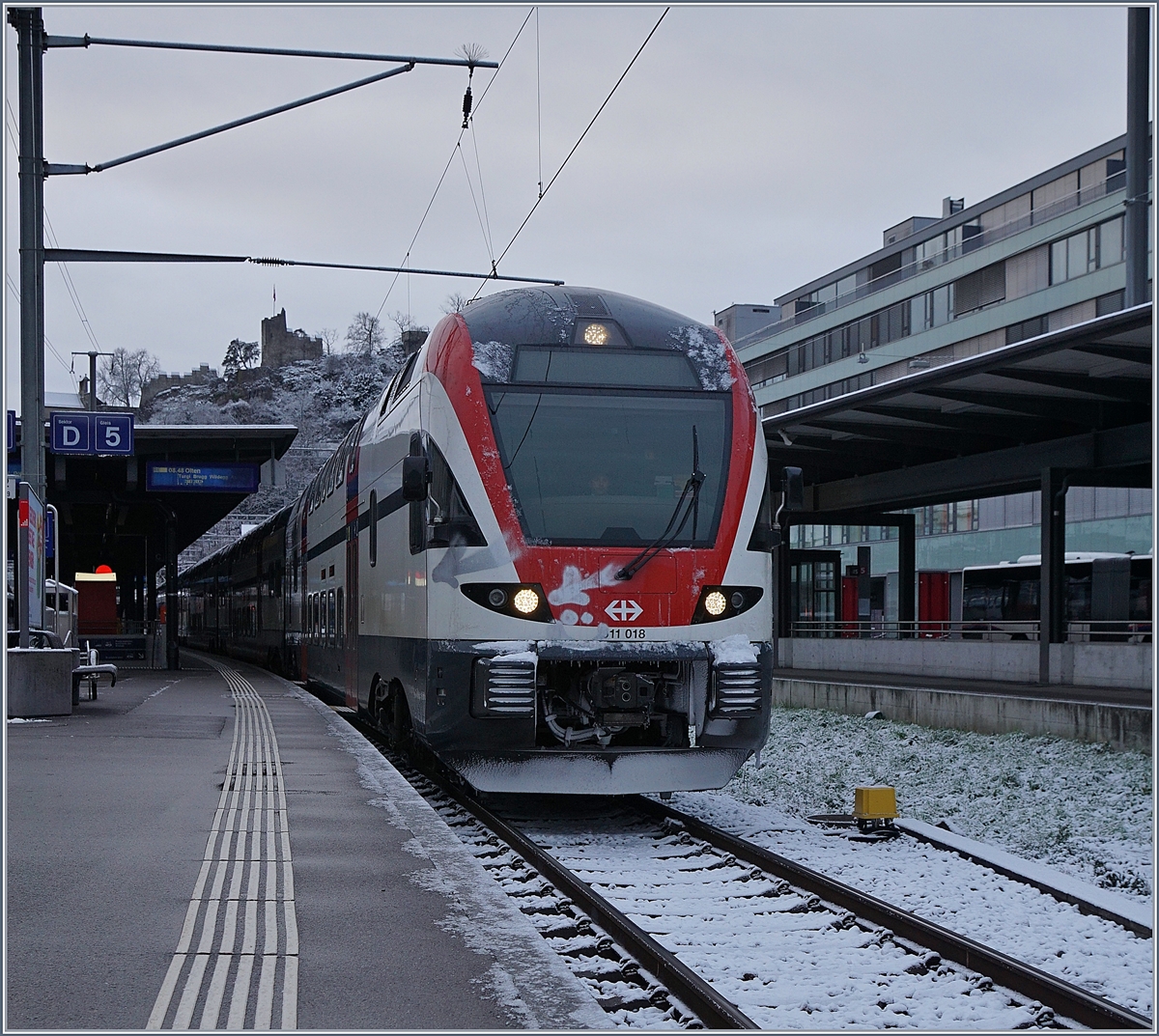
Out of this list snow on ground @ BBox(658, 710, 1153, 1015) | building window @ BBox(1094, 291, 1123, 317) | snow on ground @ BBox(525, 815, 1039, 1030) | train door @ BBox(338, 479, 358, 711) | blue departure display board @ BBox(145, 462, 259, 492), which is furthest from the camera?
building window @ BBox(1094, 291, 1123, 317)

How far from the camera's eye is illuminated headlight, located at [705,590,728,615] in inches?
376

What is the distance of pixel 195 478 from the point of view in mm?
29641

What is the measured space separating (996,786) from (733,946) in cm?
888

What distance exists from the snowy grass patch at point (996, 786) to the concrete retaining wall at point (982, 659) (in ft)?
10.7

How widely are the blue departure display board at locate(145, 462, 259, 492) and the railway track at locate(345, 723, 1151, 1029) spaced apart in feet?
69.3

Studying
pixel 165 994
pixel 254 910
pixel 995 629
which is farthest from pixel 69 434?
pixel 995 629

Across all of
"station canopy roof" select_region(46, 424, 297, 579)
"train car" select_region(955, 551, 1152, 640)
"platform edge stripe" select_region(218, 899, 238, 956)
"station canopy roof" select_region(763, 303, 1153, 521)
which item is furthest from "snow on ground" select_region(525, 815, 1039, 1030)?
"train car" select_region(955, 551, 1152, 640)

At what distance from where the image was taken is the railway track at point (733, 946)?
17.7 feet

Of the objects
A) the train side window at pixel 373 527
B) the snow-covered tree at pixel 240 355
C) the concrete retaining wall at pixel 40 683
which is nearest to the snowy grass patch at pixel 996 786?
the train side window at pixel 373 527

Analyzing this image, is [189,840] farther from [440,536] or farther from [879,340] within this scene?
[879,340]

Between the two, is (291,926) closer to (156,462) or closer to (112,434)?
(112,434)

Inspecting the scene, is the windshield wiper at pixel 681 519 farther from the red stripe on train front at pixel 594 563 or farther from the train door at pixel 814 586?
the train door at pixel 814 586

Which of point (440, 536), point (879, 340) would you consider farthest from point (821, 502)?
Result: point (879, 340)

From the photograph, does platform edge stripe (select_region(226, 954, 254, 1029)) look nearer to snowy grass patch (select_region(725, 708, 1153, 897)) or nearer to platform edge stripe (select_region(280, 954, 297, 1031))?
platform edge stripe (select_region(280, 954, 297, 1031))
